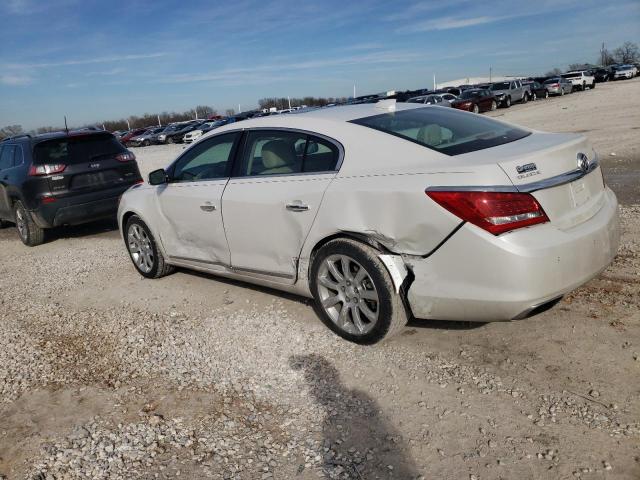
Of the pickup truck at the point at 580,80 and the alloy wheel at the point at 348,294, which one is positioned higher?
the pickup truck at the point at 580,80

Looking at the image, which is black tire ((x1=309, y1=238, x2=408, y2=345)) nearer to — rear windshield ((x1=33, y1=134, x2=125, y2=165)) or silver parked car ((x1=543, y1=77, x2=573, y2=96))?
rear windshield ((x1=33, y1=134, x2=125, y2=165))

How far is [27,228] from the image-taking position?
8.67m

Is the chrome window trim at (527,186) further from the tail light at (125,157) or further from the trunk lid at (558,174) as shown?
the tail light at (125,157)

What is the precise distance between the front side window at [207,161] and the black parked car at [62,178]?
145 inches

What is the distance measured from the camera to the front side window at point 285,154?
4.01m

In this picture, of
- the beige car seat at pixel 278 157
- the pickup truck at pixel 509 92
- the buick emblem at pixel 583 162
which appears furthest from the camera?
the pickup truck at pixel 509 92

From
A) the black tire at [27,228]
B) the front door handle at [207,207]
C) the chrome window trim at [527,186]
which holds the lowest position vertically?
the black tire at [27,228]

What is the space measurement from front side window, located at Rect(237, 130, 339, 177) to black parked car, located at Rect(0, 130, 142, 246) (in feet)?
15.6

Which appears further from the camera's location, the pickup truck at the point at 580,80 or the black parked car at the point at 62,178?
the pickup truck at the point at 580,80

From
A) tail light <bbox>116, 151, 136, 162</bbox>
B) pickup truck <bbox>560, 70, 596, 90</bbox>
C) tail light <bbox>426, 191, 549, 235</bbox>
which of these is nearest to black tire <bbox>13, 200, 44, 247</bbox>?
tail light <bbox>116, 151, 136, 162</bbox>

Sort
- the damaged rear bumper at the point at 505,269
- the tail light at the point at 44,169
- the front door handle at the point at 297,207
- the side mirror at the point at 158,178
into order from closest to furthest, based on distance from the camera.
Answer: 1. the damaged rear bumper at the point at 505,269
2. the front door handle at the point at 297,207
3. the side mirror at the point at 158,178
4. the tail light at the point at 44,169

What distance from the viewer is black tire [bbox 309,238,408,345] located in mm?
3561

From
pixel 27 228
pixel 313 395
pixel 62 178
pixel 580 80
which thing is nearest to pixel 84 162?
pixel 62 178

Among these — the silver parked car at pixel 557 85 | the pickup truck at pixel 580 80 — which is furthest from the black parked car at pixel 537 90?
the pickup truck at pixel 580 80
